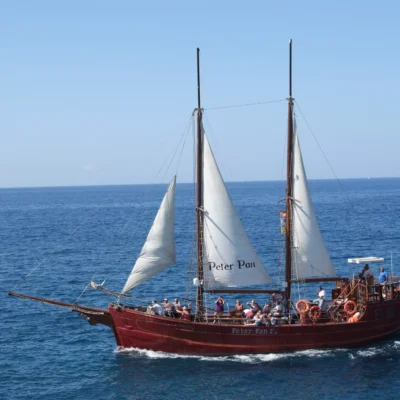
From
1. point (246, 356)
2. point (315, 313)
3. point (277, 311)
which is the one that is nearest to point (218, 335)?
point (246, 356)

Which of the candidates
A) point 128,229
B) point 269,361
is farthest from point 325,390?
point 128,229

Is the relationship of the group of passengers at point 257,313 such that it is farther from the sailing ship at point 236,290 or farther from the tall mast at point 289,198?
the tall mast at point 289,198

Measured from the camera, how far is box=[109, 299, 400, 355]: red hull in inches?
1547

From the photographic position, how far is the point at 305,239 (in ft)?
139

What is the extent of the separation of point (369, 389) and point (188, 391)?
31.4 ft

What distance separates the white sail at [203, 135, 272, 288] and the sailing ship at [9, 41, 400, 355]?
0.06 meters

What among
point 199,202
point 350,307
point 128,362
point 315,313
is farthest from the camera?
point 350,307

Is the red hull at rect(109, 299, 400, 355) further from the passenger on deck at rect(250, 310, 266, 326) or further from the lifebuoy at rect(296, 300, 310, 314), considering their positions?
the lifebuoy at rect(296, 300, 310, 314)

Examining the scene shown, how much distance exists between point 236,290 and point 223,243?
343 centimetres

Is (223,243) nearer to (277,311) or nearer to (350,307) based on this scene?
(277,311)

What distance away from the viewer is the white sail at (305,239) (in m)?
42.1

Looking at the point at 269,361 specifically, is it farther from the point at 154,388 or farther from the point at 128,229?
the point at 128,229

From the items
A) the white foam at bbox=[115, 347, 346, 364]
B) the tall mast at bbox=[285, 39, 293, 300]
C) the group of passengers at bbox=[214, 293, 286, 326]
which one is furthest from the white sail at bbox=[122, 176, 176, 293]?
the tall mast at bbox=[285, 39, 293, 300]

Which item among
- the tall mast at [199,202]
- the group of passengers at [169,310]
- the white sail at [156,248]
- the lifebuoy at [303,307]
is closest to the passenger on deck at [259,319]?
the lifebuoy at [303,307]
